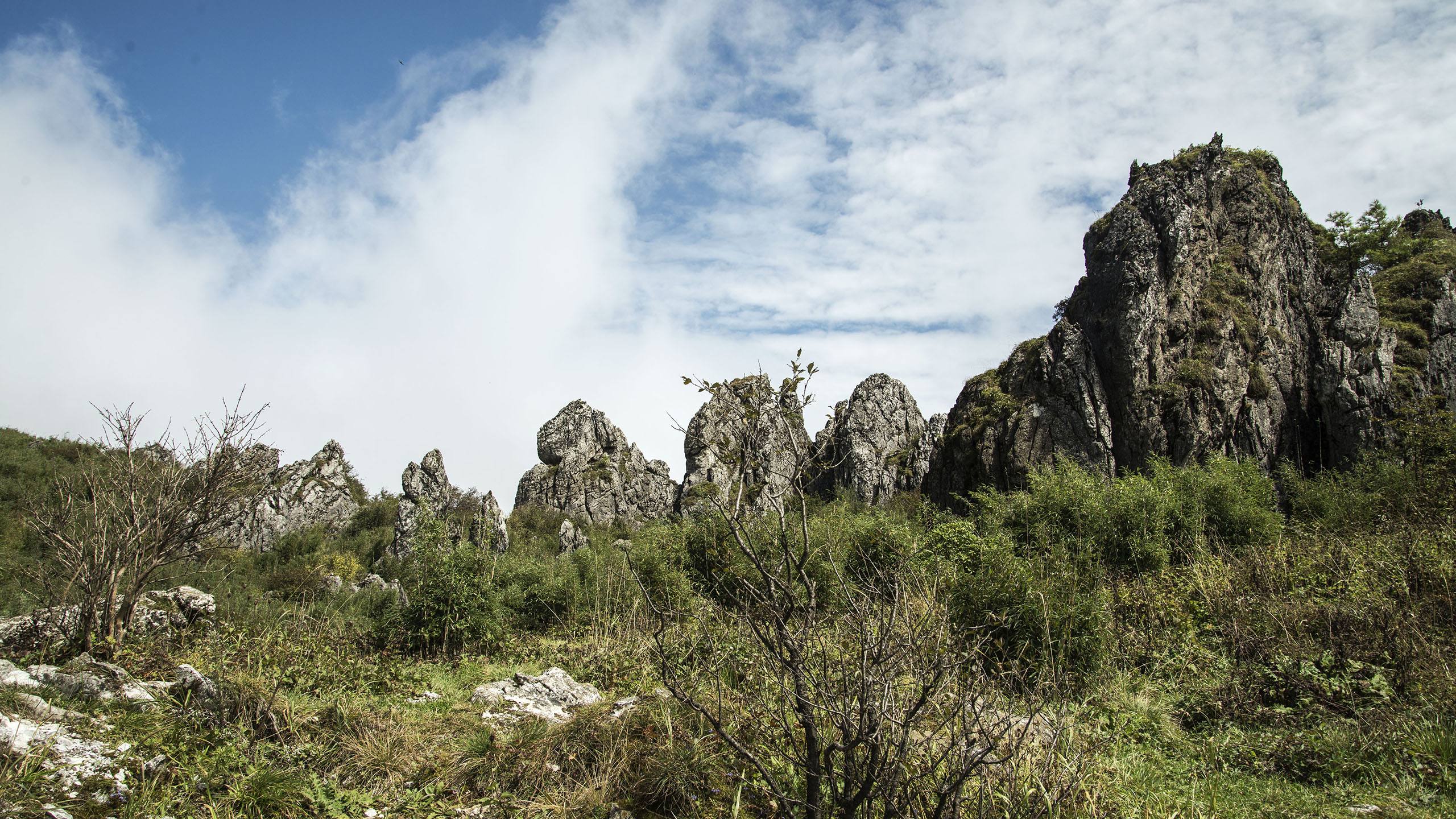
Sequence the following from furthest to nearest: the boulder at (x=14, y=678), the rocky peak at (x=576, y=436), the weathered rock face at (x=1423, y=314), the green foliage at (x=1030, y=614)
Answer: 1. the rocky peak at (x=576, y=436)
2. the weathered rock face at (x=1423, y=314)
3. the green foliage at (x=1030, y=614)
4. the boulder at (x=14, y=678)

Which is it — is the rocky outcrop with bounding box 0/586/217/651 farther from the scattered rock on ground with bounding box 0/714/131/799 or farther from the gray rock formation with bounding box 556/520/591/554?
the gray rock formation with bounding box 556/520/591/554

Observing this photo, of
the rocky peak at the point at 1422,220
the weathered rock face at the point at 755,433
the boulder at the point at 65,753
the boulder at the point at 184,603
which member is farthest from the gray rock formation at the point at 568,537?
the rocky peak at the point at 1422,220

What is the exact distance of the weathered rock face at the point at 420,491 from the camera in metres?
29.8

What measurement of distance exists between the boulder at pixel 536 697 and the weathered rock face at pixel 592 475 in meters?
36.1

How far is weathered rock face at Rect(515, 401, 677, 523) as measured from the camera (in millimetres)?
44906

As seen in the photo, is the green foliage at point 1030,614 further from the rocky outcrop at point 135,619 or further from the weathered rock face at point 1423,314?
Answer: the weathered rock face at point 1423,314

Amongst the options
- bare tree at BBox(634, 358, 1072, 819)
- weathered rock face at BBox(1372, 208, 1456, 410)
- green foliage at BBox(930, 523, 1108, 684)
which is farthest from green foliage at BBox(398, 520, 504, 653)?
weathered rock face at BBox(1372, 208, 1456, 410)

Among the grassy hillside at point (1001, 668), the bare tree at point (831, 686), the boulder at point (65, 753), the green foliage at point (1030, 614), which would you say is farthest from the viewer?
the green foliage at point (1030, 614)

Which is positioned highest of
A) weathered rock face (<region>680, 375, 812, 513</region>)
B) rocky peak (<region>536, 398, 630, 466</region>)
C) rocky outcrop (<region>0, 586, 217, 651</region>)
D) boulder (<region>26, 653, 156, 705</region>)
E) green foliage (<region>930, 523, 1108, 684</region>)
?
rocky peak (<region>536, 398, 630, 466</region>)

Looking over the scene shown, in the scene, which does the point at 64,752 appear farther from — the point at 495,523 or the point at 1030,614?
the point at 495,523

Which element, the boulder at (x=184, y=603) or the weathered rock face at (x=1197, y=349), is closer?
the boulder at (x=184, y=603)

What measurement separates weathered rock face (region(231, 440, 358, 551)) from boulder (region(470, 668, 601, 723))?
27096 millimetres

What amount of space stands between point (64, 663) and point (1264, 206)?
3831 cm

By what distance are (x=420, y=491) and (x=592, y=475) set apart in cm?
1387
